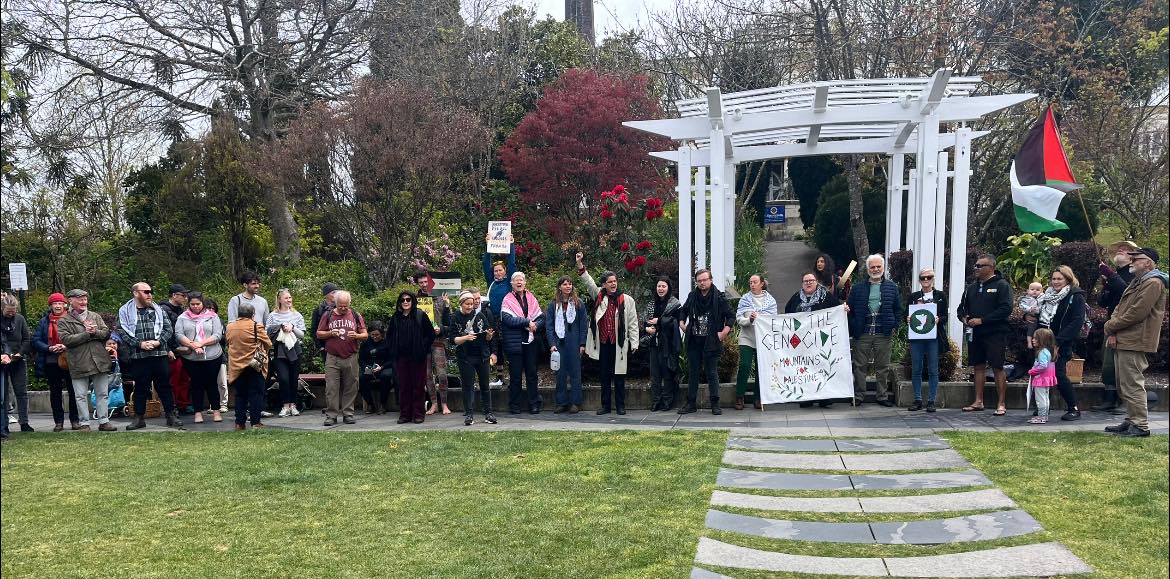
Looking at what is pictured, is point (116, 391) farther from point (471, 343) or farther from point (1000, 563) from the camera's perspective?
point (1000, 563)

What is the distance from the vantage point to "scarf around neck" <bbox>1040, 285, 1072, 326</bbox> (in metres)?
9.66

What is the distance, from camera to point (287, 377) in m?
11.3

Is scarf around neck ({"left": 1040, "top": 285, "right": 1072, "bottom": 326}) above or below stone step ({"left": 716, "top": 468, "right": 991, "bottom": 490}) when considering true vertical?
above

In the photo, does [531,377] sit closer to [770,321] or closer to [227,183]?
[770,321]

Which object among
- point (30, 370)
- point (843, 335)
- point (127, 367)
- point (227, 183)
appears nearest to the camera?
point (843, 335)

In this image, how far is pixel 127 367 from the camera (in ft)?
38.2

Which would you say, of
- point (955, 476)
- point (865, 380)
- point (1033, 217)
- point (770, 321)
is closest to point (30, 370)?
point (770, 321)

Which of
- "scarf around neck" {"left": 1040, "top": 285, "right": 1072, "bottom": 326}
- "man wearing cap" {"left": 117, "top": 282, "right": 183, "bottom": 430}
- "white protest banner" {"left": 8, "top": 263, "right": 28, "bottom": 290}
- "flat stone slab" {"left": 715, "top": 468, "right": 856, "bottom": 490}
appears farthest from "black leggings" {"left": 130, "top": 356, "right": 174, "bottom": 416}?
"scarf around neck" {"left": 1040, "top": 285, "right": 1072, "bottom": 326}

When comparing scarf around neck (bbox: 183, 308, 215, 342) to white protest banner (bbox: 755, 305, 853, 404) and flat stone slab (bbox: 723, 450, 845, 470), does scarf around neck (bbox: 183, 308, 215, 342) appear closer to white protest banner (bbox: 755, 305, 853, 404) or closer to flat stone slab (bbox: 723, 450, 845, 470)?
flat stone slab (bbox: 723, 450, 845, 470)

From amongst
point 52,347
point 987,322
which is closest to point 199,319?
point 52,347

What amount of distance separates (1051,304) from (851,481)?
3.87m

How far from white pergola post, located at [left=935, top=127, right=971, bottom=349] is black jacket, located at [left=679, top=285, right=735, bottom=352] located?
9.85 ft

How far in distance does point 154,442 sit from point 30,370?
5.49m

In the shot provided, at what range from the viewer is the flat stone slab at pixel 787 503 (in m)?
6.66
